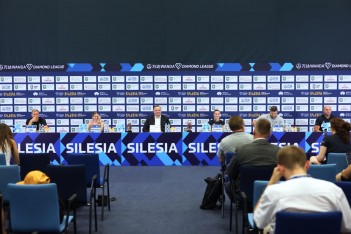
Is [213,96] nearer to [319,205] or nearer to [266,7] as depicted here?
[266,7]

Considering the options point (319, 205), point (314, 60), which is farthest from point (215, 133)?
point (319, 205)

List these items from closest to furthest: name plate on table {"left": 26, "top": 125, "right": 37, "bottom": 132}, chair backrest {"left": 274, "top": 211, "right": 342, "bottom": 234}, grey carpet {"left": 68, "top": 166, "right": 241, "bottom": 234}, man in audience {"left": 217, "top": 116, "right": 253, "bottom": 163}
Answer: chair backrest {"left": 274, "top": 211, "right": 342, "bottom": 234} < grey carpet {"left": 68, "top": 166, "right": 241, "bottom": 234} < man in audience {"left": 217, "top": 116, "right": 253, "bottom": 163} < name plate on table {"left": 26, "top": 125, "right": 37, "bottom": 132}

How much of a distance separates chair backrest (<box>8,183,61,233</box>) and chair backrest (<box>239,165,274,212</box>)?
5.35ft

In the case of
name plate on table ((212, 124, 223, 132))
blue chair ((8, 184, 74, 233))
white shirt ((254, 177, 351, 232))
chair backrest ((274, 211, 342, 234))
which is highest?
name plate on table ((212, 124, 223, 132))

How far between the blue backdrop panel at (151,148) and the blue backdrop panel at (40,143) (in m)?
1.24

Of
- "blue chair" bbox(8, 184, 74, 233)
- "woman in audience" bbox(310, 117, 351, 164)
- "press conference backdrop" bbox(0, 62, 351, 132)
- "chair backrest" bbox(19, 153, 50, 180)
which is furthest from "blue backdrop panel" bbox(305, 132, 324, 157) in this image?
"blue chair" bbox(8, 184, 74, 233)

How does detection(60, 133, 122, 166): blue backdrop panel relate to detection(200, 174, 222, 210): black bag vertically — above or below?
above

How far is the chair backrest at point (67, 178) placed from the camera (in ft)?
14.1

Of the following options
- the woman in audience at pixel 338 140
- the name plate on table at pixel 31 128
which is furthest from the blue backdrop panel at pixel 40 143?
the woman in audience at pixel 338 140

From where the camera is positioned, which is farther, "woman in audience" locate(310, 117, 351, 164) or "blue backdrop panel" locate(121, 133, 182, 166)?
"blue backdrop panel" locate(121, 133, 182, 166)

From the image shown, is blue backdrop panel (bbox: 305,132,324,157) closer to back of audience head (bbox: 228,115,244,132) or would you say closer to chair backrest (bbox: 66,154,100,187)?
back of audience head (bbox: 228,115,244,132)

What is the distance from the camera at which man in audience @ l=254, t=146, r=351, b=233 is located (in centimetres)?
238

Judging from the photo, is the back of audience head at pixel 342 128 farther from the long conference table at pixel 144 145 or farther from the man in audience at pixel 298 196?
the long conference table at pixel 144 145

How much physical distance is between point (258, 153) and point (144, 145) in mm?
4462
